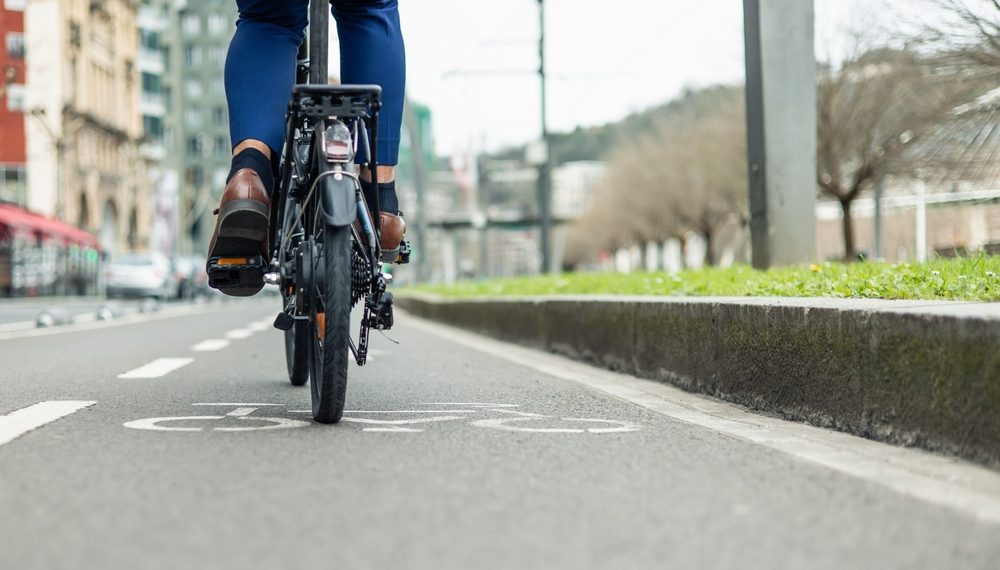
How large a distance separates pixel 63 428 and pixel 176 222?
70.1 metres

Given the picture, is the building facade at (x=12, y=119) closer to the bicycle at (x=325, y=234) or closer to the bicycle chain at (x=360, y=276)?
the bicycle at (x=325, y=234)

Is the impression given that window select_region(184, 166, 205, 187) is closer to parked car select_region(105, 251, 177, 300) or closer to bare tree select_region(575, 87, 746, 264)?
bare tree select_region(575, 87, 746, 264)

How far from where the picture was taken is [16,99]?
59281 millimetres

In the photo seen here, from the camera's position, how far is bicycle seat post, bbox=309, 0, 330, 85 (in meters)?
5.93

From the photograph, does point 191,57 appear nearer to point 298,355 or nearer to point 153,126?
point 153,126

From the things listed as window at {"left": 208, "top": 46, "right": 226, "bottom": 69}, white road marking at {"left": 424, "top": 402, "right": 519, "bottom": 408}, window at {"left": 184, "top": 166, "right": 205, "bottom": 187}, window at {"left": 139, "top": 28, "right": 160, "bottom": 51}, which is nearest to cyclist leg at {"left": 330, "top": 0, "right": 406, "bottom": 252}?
white road marking at {"left": 424, "top": 402, "right": 519, "bottom": 408}

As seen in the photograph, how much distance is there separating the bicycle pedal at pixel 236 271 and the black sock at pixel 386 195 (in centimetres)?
54

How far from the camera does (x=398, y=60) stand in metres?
6.05

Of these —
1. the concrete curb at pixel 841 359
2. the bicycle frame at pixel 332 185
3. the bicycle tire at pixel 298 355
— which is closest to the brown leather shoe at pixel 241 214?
the bicycle frame at pixel 332 185

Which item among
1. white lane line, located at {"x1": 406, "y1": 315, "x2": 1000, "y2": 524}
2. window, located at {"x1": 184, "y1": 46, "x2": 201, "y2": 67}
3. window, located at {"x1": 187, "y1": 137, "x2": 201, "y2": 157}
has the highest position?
window, located at {"x1": 184, "y1": 46, "x2": 201, "y2": 67}

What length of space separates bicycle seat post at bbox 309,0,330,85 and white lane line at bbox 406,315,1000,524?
2.08m

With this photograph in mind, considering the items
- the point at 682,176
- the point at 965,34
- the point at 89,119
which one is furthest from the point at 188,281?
the point at 682,176

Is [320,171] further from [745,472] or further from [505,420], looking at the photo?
[745,472]

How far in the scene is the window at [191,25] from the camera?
407 ft
